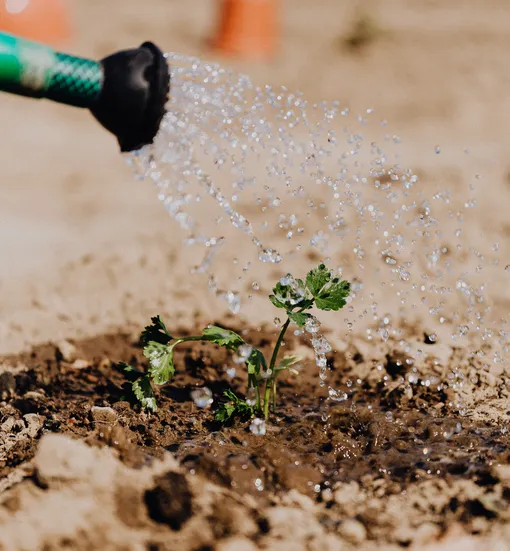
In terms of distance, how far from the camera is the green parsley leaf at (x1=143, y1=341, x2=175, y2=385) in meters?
2.47

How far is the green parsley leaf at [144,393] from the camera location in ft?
8.26

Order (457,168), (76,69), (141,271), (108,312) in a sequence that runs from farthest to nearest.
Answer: (457,168)
(141,271)
(108,312)
(76,69)

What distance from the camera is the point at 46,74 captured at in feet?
6.95

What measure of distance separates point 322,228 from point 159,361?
2.72 metres

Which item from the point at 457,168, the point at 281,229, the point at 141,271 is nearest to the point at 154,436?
the point at 141,271

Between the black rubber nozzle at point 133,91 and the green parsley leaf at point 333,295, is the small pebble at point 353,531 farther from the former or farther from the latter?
the black rubber nozzle at point 133,91

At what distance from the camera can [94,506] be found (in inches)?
75.1

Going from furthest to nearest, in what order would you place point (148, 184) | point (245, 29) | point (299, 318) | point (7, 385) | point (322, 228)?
1. point (245, 29)
2. point (148, 184)
3. point (322, 228)
4. point (7, 385)
5. point (299, 318)

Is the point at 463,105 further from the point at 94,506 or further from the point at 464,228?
the point at 94,506

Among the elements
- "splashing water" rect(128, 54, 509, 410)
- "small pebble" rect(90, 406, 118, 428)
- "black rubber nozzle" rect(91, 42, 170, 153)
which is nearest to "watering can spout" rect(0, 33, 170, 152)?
"black rubber nozzle" rect(91, 42, 170, 153)

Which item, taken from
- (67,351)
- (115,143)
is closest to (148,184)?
(115,143)

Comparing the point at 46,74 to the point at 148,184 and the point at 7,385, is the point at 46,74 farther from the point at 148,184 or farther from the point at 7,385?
the point at 148,184

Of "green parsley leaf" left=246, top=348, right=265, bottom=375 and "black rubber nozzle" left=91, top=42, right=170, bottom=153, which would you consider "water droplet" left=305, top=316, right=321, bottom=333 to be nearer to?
"green parsley leaf" left=246, top=348, right=265, bottom=375

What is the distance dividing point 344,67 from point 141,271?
5319mm
